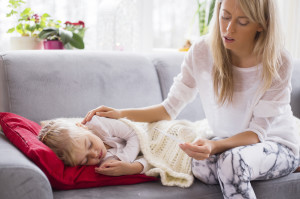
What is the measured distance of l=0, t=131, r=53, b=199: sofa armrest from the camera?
1.04 m

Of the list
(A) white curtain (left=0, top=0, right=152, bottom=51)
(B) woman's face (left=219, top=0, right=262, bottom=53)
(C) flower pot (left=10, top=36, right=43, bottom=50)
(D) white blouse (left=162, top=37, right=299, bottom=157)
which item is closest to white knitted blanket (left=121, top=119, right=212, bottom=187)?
(D) white blouse (left=162, top=37, right=299, bottom=157)

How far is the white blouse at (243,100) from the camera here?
4.67ft

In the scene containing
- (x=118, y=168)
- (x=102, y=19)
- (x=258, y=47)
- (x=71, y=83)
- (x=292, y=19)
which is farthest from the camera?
(x=292, y=19)

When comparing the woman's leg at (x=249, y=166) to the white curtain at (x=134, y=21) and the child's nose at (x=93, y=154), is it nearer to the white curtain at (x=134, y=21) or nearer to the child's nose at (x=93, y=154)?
the child's nose at (x=93, y=154)

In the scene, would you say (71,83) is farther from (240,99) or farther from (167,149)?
(240,99)

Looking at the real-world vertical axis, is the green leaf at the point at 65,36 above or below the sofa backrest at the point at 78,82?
above

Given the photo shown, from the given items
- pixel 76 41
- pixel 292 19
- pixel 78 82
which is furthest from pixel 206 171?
pixel 292 19

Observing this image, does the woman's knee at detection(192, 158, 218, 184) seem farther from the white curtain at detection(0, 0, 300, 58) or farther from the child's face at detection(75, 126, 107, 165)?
the white curtain at detection(0, 0, 300, 58)

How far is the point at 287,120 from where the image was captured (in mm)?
1575

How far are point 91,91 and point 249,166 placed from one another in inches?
35.2

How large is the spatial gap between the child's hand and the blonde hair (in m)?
0.48

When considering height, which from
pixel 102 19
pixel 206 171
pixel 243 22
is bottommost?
pixel 206 171

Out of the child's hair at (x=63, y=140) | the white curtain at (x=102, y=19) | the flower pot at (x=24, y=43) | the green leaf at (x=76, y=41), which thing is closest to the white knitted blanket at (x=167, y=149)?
the child's hair at (x=63, y=140)

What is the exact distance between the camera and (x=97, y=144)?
55.3 inches
